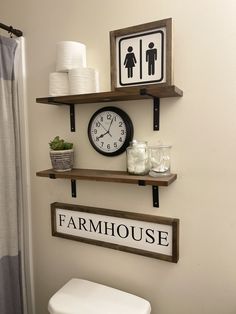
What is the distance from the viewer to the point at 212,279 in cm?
106

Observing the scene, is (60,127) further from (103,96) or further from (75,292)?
(75,292)

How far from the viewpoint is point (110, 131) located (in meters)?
1.20

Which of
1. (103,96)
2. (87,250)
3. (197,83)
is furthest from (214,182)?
(87,250)

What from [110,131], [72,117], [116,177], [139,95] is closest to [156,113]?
[139,95]

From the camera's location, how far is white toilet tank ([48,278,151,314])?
41.6 inches

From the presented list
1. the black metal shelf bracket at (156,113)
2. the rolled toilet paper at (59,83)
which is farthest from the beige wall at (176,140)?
the rolled toilet paper at (59,83)

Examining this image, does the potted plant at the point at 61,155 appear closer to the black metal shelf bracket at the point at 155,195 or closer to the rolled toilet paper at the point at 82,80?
the rolled toilet paper at the point at 82,80

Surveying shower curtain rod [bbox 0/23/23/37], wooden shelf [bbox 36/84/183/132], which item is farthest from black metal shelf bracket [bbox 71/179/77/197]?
shower curtain rod [bbox 0/23/23/37]

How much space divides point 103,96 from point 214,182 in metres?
0.60

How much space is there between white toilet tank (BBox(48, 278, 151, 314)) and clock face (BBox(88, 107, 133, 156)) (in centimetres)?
68

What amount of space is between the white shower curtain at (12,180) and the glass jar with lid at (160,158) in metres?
0.81

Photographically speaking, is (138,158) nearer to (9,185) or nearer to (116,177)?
(116,177)

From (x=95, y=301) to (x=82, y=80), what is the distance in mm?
1025

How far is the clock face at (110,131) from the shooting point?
1154 millimetres
